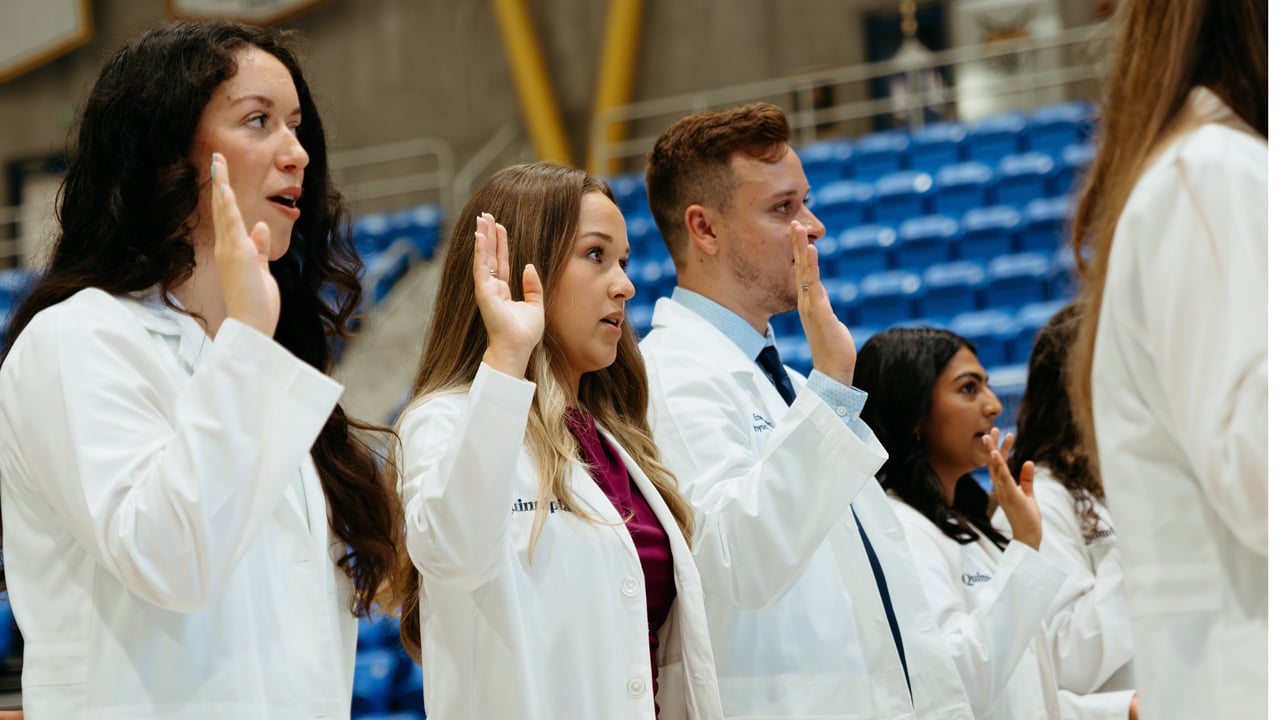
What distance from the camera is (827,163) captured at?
392 inches

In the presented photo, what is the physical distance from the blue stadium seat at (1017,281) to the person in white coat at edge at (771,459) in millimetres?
5623

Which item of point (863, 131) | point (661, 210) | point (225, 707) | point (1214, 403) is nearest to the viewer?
point (1214, 403)

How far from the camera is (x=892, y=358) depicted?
3307 millimetres

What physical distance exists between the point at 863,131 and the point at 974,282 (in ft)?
10.3

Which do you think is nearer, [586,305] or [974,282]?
[586,305]

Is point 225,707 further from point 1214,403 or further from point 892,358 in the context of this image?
point 892,358

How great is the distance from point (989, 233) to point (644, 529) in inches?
276

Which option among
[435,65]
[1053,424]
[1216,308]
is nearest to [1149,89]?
[1216,308]

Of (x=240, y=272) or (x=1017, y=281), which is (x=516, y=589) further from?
(x=1017, y=281)

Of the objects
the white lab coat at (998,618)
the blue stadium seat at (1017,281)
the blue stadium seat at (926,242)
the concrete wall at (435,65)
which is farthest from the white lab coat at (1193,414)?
the concrete wall at (435,65)

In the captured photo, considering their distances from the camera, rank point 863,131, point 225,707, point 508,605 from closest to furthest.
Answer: point 225,707
point 508,605
point 863,131

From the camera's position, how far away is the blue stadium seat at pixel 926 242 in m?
8.95

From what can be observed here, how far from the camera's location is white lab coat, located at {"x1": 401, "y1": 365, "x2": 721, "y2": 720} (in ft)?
6.23

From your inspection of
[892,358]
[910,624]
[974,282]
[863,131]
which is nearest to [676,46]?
[863,131]
